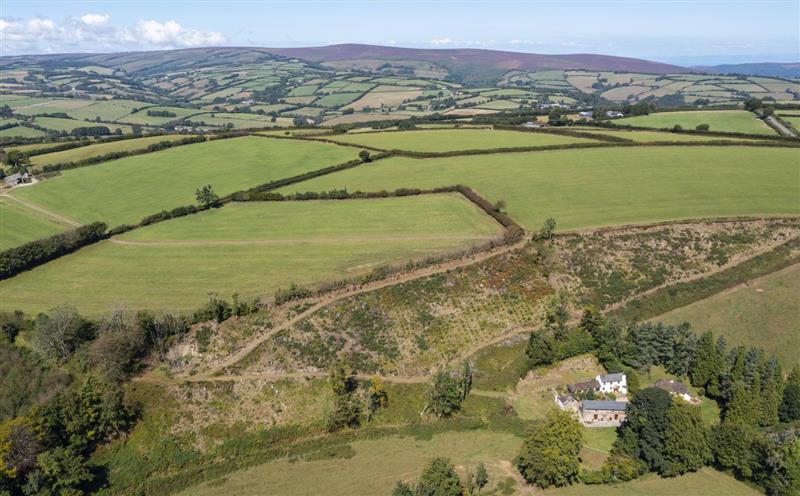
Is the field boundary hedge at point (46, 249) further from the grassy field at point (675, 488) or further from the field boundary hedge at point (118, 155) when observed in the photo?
the grassy field at point (675, 488)

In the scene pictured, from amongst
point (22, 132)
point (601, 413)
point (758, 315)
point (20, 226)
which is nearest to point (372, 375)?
point (601, 413)

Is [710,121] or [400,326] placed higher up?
[710,121]

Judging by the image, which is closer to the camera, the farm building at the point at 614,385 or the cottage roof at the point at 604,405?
the cottage roof at the point at 604,405

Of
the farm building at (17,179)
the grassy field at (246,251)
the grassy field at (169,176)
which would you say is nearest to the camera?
the grassy field at (246,251)

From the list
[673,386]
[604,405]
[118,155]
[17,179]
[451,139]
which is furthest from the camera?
[451,139]

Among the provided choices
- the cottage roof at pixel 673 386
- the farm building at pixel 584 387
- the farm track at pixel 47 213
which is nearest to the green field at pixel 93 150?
the farm track at pixel 47 213

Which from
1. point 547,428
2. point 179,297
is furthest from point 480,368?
point 179,297

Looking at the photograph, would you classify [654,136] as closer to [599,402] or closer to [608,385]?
[608,385]

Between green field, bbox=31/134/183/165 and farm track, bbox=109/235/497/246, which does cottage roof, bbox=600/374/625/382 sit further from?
green field, bbox=31/134/183/165
